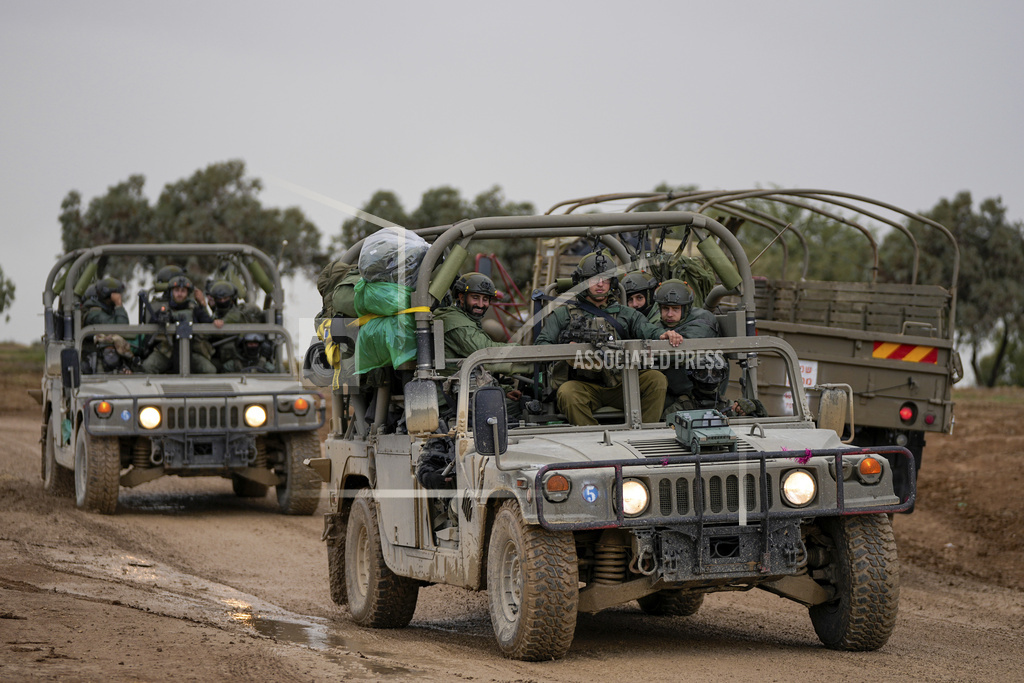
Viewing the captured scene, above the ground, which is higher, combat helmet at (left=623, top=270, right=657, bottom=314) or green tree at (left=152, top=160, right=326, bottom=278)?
green tree at (left=152, top=160, right=326, bottom=278)

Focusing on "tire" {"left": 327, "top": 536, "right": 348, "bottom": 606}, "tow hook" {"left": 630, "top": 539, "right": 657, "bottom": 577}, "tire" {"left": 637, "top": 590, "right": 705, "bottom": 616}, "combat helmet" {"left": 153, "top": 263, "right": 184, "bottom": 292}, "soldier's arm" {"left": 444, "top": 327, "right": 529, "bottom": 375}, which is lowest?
"tire" {"left": 637, "top": 590, "right": 705, "bottom": 616}

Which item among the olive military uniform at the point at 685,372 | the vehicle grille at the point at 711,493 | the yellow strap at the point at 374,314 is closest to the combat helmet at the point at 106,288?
the yellow strap at the point at 374,314

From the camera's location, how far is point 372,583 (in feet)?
27.9

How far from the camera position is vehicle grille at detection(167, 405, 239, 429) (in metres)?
12.8

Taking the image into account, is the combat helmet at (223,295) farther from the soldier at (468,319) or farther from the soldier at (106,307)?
the soldier at (468,319)

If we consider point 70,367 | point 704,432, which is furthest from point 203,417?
point 704,432

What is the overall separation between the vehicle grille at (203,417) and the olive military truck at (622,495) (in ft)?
17.0

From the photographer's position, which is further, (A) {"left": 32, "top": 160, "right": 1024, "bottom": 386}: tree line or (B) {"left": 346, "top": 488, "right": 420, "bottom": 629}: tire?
(A) {"left": 32, "top": 160, "right": 1024, "bottom": 386}: tree line

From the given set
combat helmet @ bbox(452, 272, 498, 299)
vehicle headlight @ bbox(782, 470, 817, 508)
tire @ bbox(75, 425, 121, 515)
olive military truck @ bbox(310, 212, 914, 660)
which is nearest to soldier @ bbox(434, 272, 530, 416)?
combat helmet @ bbox(452, 272, 498, 299)

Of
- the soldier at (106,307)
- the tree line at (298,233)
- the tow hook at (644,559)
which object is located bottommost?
the tow hook at (644,559)

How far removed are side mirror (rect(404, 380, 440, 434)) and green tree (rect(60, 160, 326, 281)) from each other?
1144 inches

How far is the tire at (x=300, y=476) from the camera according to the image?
13406 mm

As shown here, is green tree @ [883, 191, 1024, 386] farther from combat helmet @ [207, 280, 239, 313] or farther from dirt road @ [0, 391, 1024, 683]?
combat helmet @ [207, 280, 239, 313]

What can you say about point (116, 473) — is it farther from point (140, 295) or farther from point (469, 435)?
point (469, 435)
